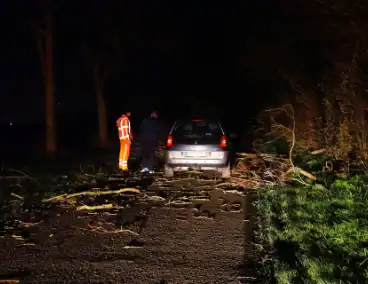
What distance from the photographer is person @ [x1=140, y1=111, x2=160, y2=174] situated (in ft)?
41.7

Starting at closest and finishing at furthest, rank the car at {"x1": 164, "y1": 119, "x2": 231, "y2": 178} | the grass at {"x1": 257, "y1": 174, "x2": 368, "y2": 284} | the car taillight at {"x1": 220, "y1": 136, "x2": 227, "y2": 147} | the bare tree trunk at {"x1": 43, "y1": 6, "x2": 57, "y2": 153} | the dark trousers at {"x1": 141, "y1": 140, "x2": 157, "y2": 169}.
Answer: the grass at {"x1": 257, "y1": 174, "x2": 368, "y2": 284}, the car at {"x1": 164, "y1": 119, "x2": 231, "y2": 178}, the car taillight at {"x1": 220, "y1": 136, "x2": 227, "y2": 147}, the dark trousers at {"x1": 141, "y1": 140, "x2": 157, "y2": 169}, the bare tree trunk at {"x1": 43, "y1": 6, "x2": 57, "y2": 153}

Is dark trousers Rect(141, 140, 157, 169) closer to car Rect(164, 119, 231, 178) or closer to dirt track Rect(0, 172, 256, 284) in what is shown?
car Rect(164, 119, 231, 178)

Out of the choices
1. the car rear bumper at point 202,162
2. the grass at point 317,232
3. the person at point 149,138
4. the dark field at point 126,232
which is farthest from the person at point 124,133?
the grass at point 317,232

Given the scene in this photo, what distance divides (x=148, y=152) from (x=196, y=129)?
1.65m

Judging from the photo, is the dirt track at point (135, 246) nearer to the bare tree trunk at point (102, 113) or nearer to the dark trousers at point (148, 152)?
the dark trousers at point (148, 152)

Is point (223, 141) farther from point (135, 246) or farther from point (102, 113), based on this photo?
point (102, 113)

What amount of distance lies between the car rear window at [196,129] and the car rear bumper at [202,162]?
1.97 feet

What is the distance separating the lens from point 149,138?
12711mm

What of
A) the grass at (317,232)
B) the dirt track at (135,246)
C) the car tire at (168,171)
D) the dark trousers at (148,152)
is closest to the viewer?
the grass at (317,232)

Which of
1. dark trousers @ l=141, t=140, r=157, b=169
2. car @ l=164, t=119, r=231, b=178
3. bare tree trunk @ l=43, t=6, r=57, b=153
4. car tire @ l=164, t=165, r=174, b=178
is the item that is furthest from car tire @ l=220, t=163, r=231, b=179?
bare tree trunk @ l=43, t=6, r=57, b=153

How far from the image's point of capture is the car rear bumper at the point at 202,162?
1144cm

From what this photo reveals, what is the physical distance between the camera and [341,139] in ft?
39.6

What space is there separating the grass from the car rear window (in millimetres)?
Result: 2907

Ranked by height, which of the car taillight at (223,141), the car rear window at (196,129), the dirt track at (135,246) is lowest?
the dirt track at (135,246)
